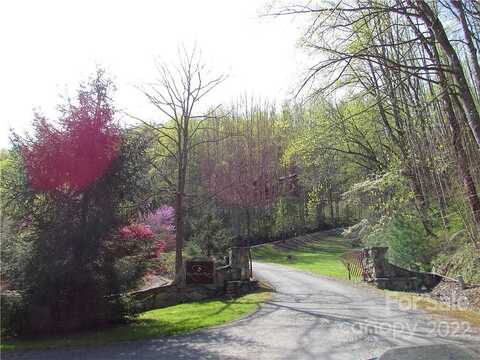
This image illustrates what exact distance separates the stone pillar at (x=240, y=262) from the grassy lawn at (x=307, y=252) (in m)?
11.6

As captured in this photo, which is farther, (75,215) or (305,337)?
(75,215)

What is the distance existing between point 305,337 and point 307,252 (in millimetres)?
32653

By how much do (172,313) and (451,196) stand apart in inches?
327

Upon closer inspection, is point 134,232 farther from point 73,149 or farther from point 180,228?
point 180,228

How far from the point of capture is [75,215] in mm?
11211

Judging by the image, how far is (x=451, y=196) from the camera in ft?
35.6

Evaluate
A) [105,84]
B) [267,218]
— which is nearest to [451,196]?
[105,84]

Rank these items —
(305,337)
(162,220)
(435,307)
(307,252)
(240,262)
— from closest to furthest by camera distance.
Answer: (305,337) < (435,307) < (240,262) < (162,220) < (307,252)

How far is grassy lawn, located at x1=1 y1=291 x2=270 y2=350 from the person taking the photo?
31.7 feet

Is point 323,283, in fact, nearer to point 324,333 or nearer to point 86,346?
point 324,333

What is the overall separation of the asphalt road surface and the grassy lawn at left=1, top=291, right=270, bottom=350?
50cm

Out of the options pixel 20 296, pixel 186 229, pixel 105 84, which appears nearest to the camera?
pixel 20 296

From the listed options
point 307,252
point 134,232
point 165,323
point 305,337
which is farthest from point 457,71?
point 307,252

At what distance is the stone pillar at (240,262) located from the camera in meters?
17.8
